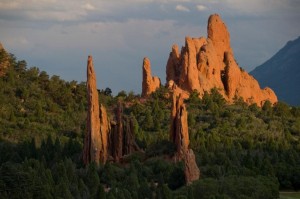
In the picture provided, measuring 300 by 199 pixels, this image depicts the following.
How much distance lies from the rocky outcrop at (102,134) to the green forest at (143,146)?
1255 mm

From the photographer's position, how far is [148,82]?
103m

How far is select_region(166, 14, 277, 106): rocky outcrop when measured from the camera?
338 ft

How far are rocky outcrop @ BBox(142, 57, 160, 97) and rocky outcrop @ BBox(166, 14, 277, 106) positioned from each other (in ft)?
6.13

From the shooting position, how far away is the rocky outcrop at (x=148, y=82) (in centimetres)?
10106

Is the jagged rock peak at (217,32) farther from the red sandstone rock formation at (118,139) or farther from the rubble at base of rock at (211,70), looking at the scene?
the red sandstone rock formation at (118,139)

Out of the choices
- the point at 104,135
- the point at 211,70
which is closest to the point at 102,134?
the point at 104,135

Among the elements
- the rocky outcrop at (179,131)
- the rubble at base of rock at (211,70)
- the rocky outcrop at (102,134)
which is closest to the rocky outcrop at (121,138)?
the rocky outcrop at (102,134)

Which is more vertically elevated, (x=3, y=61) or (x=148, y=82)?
(x=3, y=61)

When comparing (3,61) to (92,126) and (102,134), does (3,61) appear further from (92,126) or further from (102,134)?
(92,126)

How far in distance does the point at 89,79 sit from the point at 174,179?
1289 centimetres

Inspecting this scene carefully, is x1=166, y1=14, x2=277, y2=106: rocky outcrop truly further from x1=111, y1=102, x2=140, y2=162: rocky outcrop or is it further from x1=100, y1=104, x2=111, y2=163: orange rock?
x1=100, y1=104, x2=111, y2=163: orange rock

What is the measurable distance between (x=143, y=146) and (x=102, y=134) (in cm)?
959

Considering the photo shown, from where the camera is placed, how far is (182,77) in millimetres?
102688

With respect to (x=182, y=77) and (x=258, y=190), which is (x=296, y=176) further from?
(x=182, y=77)
